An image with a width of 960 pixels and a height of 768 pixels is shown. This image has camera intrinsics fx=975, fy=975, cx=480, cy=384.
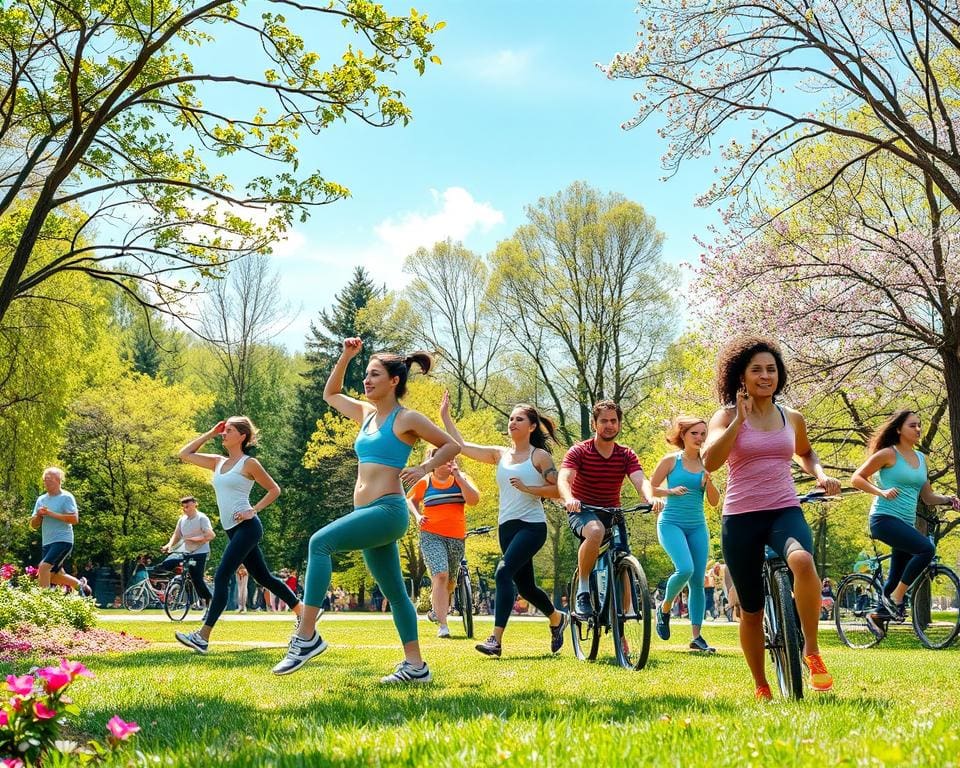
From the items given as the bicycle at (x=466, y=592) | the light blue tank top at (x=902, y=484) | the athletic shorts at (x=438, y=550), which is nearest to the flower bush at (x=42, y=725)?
the athletic shorts at (x=438, y=550)

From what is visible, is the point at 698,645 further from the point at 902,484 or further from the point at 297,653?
the point at 297,653

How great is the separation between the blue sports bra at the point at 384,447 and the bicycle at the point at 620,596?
2.13 m

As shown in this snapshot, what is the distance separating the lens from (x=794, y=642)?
535cm

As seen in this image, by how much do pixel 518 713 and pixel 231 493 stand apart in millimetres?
5736

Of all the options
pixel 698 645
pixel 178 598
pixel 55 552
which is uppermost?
pixel 55 552

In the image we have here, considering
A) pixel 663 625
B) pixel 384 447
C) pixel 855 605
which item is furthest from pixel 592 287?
pixel 384 447

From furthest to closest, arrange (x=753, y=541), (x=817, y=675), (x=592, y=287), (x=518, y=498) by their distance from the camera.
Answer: (x=592, y=287)
(x=518, y=498)
(x=753, y=541)
(x=817, y=675)

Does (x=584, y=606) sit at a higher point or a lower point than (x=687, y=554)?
lower

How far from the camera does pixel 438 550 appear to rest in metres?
11.7

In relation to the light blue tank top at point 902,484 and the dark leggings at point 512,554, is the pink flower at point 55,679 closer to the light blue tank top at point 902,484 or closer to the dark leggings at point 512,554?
the dark leggings at point 512,554

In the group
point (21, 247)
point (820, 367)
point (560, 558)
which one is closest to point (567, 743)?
point (21, 247)

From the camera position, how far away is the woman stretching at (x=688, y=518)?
987cm

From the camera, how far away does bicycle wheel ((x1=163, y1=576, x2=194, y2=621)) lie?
18.5 m

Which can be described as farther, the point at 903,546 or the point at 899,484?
the point at 903,546
